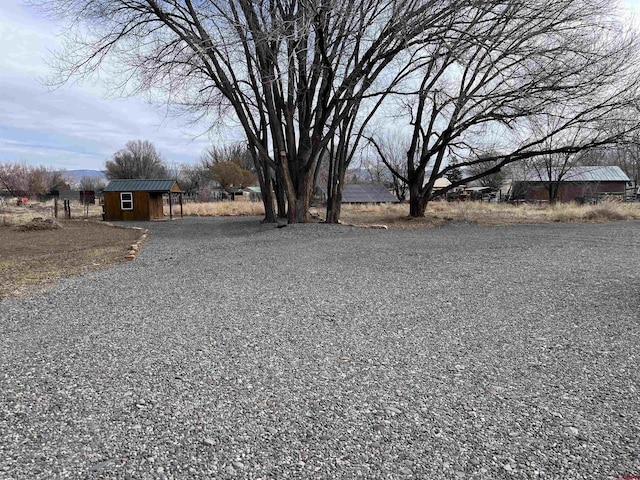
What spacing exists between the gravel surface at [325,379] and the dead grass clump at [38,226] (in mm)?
12034

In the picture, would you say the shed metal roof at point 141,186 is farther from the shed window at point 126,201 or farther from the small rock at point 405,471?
the small rock at point 405,471

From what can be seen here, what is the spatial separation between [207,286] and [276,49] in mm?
8476

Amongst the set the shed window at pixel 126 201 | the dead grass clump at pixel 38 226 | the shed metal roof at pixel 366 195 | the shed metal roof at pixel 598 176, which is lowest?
the dead grass clump at pixel 38 226

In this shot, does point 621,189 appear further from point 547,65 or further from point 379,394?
point 379,394

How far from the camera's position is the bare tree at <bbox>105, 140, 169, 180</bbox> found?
55781 millimetres

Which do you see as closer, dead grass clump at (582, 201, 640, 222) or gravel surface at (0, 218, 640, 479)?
gravel surface at (0, 218, 640, 479)

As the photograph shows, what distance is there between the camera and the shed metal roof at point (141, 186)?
23.4 meters

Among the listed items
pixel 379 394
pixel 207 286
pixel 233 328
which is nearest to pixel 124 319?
pixel 233 328

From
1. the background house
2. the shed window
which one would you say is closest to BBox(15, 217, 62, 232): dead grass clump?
the shed window

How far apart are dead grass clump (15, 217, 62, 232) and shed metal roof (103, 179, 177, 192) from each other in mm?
7394

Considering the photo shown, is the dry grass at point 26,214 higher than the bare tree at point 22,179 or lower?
lower

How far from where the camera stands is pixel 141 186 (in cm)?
2380

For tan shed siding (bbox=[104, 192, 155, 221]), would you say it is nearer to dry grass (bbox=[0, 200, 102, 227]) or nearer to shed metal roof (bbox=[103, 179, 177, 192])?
shed metal roof (bbox=[103, 179, 177, 192])

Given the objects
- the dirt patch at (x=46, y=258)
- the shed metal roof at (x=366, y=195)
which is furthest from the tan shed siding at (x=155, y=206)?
the shed metal roof at (x=366, y=195)
